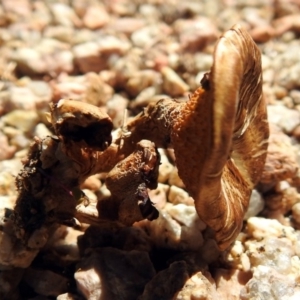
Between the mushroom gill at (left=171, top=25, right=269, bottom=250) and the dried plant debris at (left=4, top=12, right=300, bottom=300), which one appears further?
the dried plant debris at (left=4, top=12, right=300, bottom=300)

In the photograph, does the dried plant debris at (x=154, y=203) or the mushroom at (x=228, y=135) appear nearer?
the mushroom at (x=228, y=135)

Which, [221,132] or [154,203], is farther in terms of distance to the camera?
[154,203]

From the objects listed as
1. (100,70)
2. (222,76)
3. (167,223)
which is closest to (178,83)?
(100,70)

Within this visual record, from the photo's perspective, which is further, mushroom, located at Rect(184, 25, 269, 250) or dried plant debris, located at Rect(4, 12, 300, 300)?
dried plant debris, located at Rect(4, 12, 300, 300)

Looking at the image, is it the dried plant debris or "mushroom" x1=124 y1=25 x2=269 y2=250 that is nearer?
"mushroom" x1=124 y1=25 x2=269 y2=250

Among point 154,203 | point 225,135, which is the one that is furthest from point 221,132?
point 154,203

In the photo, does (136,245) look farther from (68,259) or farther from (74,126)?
(74,126)

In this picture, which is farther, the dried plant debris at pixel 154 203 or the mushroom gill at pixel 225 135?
the dried plant debris at pixel 154 203

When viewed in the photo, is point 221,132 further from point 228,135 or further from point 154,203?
point 154,203
